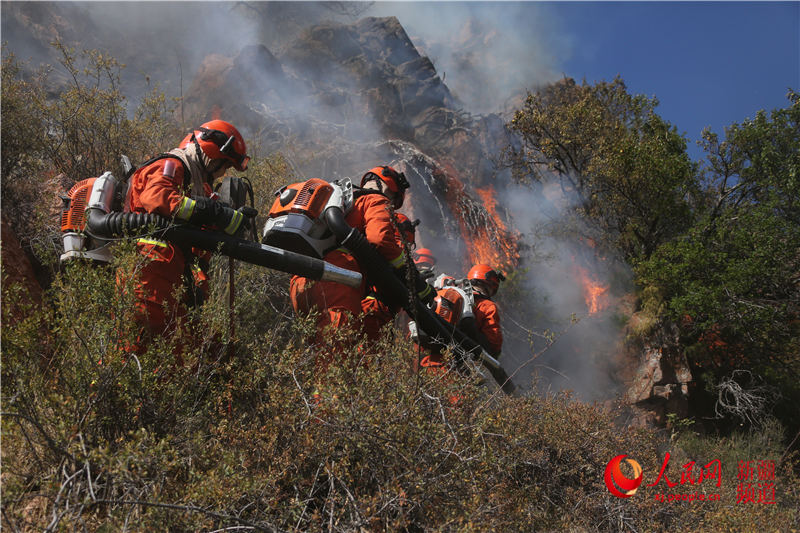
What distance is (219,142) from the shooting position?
3.36 meters

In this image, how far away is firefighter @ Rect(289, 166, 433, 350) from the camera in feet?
10.6

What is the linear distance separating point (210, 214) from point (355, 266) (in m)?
1.09

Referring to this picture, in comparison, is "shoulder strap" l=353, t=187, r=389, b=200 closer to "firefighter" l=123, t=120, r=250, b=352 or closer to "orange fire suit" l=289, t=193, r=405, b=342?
"orange fire suit" l=289, t=193, r=405, b=342

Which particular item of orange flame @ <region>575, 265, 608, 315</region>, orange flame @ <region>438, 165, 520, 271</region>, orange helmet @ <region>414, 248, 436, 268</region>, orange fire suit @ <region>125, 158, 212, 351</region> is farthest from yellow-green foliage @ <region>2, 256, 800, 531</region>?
orange flame @ <region>438, 165, 520, 271</region>

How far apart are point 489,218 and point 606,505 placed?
760 cm

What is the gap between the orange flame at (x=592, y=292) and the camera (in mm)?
8578

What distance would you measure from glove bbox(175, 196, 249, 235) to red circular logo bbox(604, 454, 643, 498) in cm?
268

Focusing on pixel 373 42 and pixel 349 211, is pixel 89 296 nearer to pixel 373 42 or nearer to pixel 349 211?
pixel 349 211

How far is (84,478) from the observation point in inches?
65.6

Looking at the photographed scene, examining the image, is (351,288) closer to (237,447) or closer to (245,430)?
Answer: (245,430)

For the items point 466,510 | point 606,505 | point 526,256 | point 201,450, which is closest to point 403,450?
point 466,510

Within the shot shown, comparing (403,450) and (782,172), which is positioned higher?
(782,172)

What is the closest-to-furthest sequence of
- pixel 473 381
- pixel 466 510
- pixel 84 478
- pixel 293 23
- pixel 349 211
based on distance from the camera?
pixel 84 478 → pixel 466 510 → pixel 473 381 → pixel 349 211 → pixel 293 23

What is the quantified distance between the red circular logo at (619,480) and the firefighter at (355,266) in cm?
171
